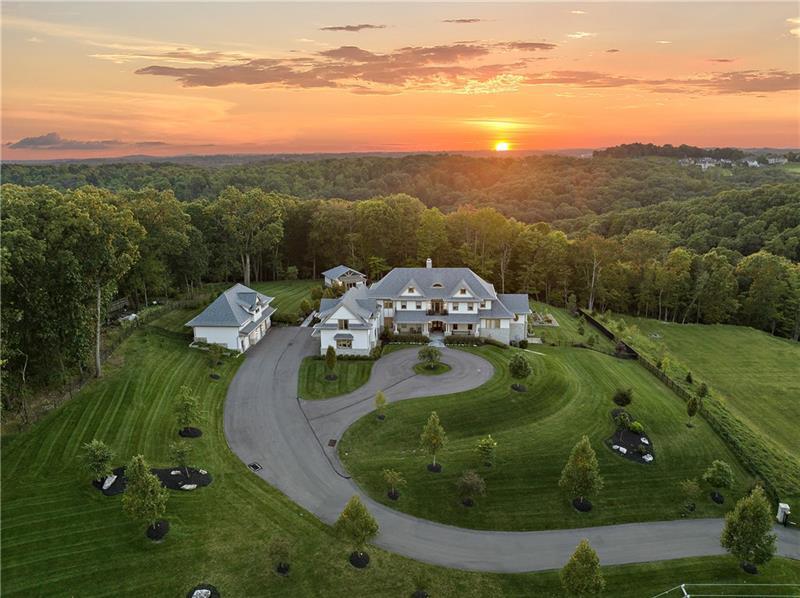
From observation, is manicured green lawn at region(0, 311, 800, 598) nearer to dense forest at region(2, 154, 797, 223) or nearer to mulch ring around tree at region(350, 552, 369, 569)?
mulch ring around tree at region(350, 552, 369, 569)

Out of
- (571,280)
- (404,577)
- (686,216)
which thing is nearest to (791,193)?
(686,216)

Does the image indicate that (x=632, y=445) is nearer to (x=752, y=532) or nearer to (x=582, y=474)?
(x=582, y=474)

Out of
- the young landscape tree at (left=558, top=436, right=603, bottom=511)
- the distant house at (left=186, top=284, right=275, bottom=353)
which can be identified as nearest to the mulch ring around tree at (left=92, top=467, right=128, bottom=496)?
the distant house at (left=186, top=284, right=275, bottom=353)

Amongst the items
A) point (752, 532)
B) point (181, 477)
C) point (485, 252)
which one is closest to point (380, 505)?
point (181, 477)

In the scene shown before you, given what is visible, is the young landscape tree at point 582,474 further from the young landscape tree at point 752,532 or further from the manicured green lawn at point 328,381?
the manicured green lawn at point 328,381

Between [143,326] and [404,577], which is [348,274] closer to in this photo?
[143,326]
